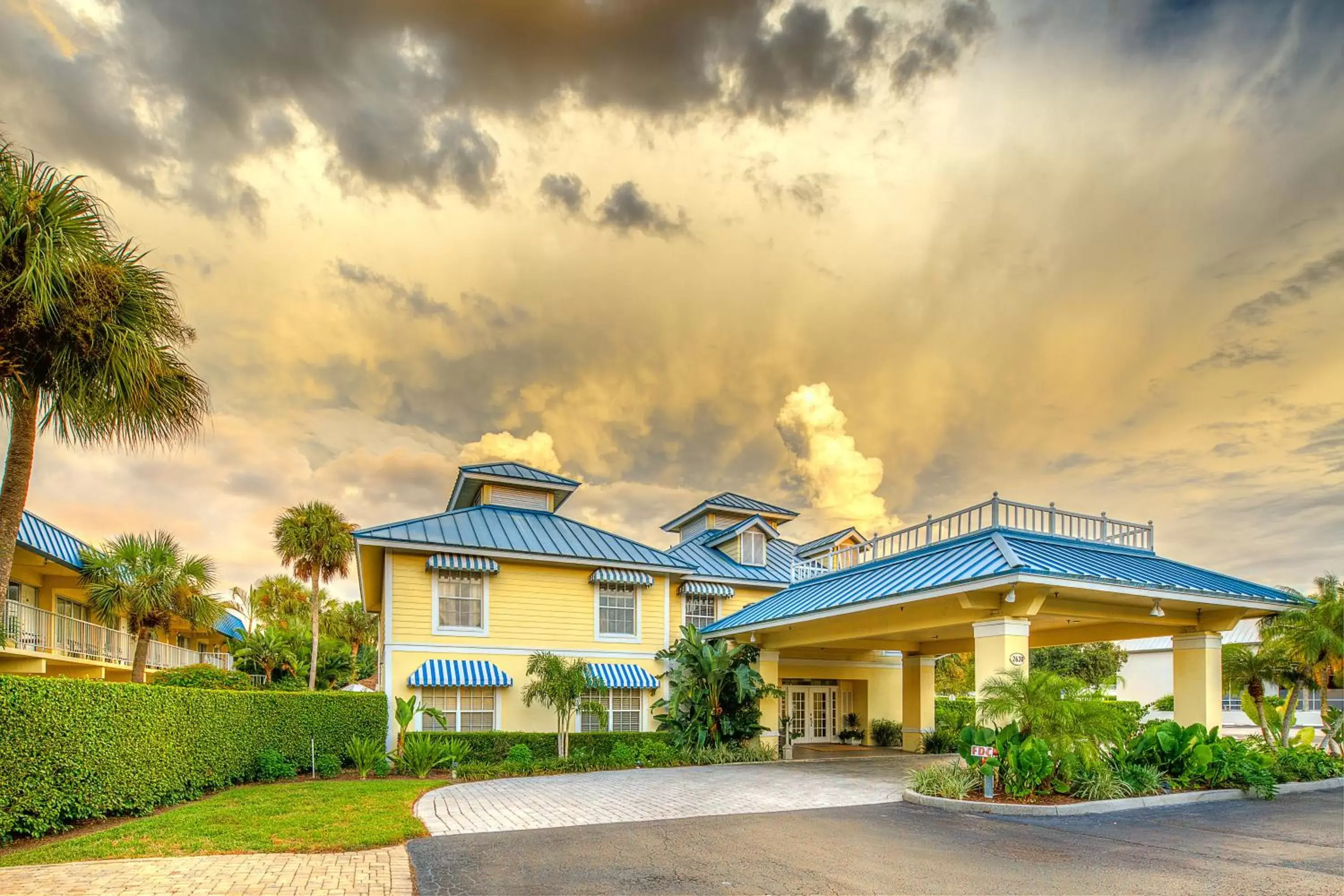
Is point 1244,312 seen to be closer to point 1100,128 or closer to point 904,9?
point 1100,128

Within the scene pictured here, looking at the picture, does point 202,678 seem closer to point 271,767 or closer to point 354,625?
point 271,767

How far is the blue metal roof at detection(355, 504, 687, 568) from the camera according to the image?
1978 centimetres

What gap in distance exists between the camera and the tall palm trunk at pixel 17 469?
935 centimetres

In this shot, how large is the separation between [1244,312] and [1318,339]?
1.42 meters

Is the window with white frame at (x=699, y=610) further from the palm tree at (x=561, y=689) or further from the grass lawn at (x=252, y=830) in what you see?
the grass lawn at (x=252, y=830)

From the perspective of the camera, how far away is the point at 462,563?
19.6 metres

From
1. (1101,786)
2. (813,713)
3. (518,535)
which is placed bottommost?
(813,713)

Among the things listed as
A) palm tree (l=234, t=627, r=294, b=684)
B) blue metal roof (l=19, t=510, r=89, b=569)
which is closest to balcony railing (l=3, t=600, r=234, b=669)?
blue metal roof (l=19, t=510, r=89, b=569)

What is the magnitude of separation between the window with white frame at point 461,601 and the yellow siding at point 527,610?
0.20 meters

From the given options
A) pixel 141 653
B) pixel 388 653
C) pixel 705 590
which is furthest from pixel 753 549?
pixel 141 653

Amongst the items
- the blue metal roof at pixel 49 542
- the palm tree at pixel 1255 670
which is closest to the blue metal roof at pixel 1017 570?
the palm tree at pixel 1255 670

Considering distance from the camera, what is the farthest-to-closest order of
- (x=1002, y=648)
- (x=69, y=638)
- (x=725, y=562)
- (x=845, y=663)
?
(x=725, y=562) → (x=845, y=663) → (x=69, y=638) → (x=1002, y=648)

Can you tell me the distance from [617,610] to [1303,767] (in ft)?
51.2

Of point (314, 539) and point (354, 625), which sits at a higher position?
point (314, 539)
